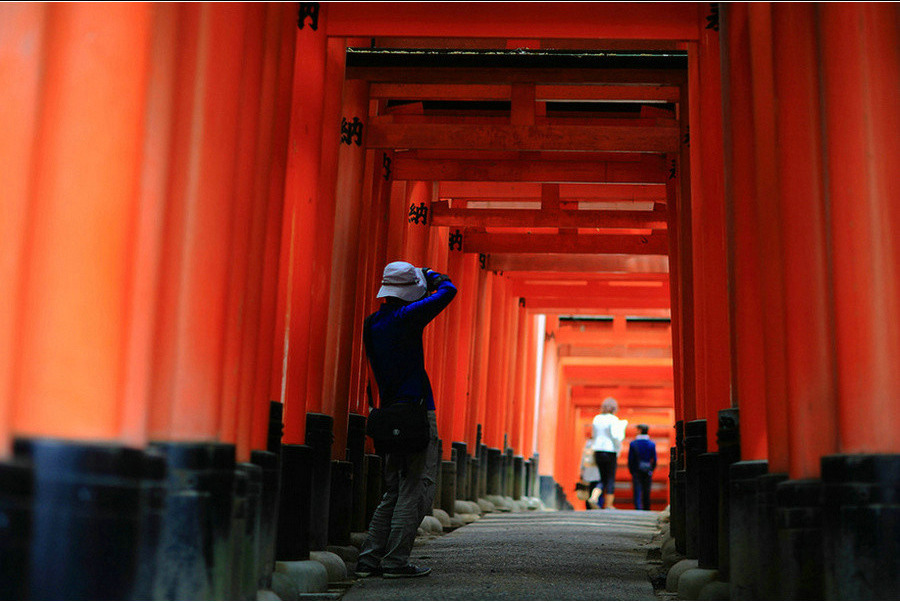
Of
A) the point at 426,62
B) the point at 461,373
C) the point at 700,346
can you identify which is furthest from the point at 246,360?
the point at 461,373

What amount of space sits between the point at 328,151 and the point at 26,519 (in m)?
4.09

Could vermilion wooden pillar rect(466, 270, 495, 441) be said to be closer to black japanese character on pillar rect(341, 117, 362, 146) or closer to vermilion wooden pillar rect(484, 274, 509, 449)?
vermilion wooden pillar rect(484, 274, 509, 449)

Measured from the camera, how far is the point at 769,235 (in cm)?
432

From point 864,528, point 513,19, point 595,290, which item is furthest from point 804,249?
point 595,290

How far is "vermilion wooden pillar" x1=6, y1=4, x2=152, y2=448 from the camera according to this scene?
2.96 metres

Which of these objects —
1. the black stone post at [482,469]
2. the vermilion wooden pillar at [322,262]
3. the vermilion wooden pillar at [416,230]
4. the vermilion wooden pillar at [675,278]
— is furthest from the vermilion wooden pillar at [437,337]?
the vermilion wooden pillar at [322,262]

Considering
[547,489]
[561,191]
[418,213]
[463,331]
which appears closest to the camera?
[418,213]

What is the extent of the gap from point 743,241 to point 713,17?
1.84 metres

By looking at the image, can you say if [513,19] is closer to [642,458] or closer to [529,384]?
[642,458]

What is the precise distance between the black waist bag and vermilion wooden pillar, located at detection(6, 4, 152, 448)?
2539 millimetres

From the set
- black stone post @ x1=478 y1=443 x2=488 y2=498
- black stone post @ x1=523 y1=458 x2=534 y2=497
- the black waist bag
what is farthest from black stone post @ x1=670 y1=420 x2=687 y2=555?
black stone post @ x1=523 y1=458 x2=534 y2=497

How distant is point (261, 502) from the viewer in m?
4.54

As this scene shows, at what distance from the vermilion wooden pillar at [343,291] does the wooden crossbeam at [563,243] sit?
576 centimetres

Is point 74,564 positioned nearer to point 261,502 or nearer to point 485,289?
point 261,502
